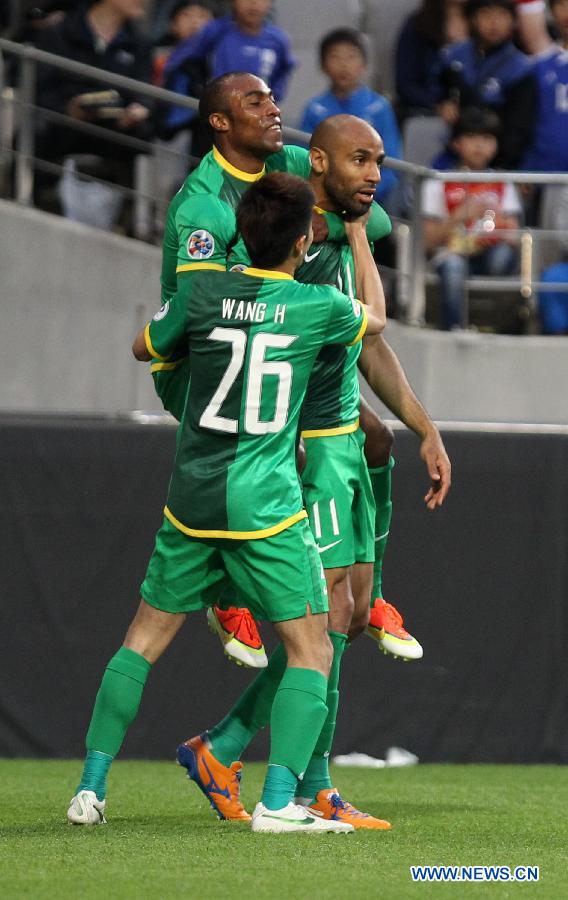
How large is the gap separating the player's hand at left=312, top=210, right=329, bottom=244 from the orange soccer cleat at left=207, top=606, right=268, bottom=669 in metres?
1.34

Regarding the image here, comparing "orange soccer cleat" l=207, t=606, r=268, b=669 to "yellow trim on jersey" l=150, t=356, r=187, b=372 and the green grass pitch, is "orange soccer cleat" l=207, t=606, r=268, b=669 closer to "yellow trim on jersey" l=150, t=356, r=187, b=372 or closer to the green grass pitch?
the green grass pitch

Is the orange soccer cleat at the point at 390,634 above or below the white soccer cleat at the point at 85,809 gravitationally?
above

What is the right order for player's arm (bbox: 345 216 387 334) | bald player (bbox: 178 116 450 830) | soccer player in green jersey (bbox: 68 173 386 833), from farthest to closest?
1. bald player (bbox: 178 116 450 830)
2. player's arm (bbox: 345 216 387 334)
3. soccer player in green jersey (bbox: 68 173 386 833)

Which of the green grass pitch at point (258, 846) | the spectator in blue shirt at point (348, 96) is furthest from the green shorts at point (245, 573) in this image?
the spectator in blue shirt at point (348, 96)

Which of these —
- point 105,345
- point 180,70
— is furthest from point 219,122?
point 180,70

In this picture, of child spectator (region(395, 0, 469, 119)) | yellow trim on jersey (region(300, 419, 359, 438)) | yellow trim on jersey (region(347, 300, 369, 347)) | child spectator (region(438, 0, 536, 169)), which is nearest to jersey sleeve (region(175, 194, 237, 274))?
yellow trim on jersey (region(347, 300, 369, 347))

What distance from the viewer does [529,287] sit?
1014 centimetres

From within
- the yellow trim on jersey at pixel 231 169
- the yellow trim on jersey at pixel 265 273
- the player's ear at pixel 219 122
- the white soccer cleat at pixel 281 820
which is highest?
the player's ear at pixel 219 122

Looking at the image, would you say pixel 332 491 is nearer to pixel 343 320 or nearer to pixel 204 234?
pixel 343 320

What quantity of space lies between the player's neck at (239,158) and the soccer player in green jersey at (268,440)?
1.95 feet

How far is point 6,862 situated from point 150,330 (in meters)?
1.76

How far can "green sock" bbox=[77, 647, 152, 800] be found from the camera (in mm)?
5422

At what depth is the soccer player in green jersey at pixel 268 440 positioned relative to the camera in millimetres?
5184

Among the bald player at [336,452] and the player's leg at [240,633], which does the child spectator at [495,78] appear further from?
the player's leg at [240,633]
